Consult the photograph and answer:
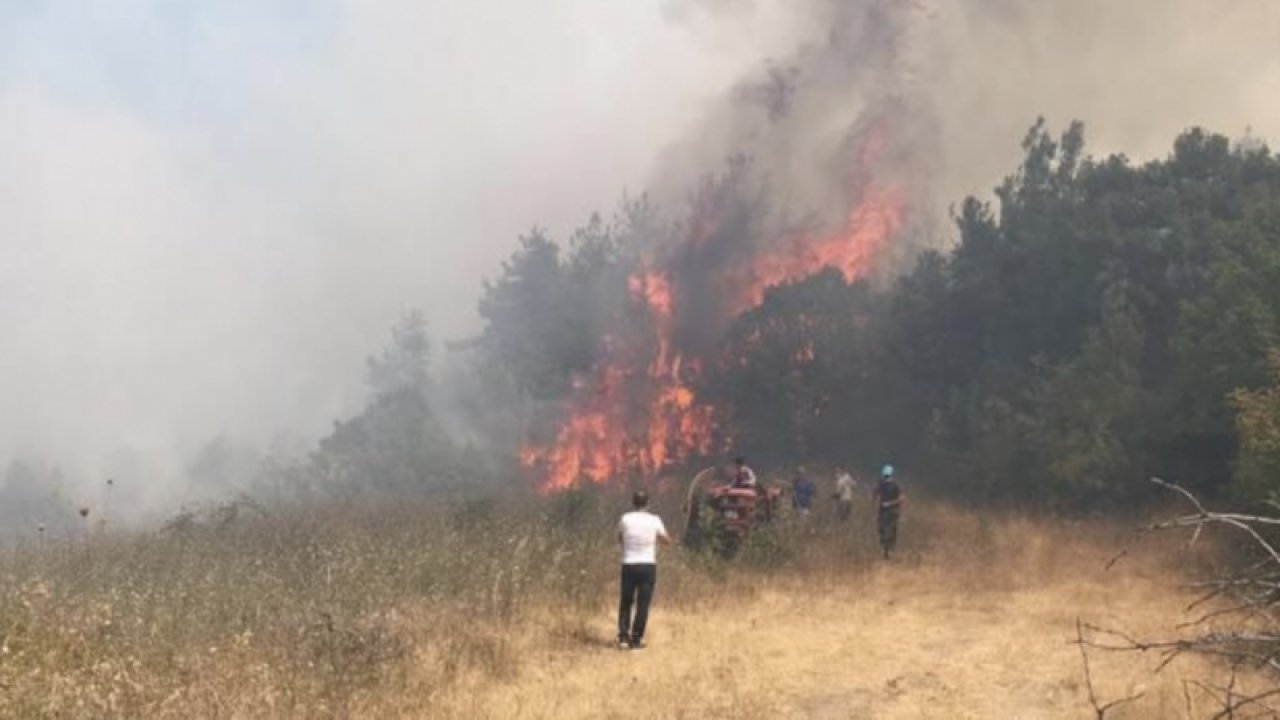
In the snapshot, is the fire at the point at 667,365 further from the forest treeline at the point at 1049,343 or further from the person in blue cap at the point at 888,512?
the person in blue cap at the point at 888,512

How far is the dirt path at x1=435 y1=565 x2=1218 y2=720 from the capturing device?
8344 mm

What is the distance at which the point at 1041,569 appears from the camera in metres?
15.8

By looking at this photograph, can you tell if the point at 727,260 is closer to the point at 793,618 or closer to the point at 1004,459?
the point at 1004,459

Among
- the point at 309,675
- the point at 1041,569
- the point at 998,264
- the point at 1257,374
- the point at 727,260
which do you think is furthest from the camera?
the point at 727,260

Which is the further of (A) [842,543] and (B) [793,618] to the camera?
(A) [842,543]

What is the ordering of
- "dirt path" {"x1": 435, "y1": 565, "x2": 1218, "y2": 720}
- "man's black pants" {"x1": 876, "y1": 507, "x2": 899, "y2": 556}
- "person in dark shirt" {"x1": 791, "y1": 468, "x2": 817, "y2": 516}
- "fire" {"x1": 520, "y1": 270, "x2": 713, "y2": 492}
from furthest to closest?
"fire" {"x1": 520, "y1": 270, "x2": 713, "y2": 492} → "person in dark shirt" {"x1": 791, "y1": 468, "x2": 817, "y2": 516} → "man's black pants" {"x1": 876, "y1": 507, "x2": 899, "y2": 556} → "dirt path" {"x1": 435, "y1": 565, "x2": 1218, "y2": 720}

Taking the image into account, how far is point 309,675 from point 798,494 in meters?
14.5

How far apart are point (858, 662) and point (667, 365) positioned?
29.6 metres

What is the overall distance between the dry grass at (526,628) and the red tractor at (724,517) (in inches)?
17.3

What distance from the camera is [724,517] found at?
1608 centimetres

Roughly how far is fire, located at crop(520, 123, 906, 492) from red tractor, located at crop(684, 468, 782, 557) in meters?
Result: 17.4

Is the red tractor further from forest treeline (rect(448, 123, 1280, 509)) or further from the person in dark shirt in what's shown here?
forest treeline (rect(448, 123, 1280, 509))

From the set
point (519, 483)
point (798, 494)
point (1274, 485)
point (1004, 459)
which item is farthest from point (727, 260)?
point (1274, 485)

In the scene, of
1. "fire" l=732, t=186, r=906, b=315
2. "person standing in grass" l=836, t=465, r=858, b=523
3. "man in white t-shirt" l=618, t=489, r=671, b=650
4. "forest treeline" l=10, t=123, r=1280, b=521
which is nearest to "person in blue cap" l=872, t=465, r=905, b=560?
"person standing in grass" l=836, t=465, r=858, b=523
